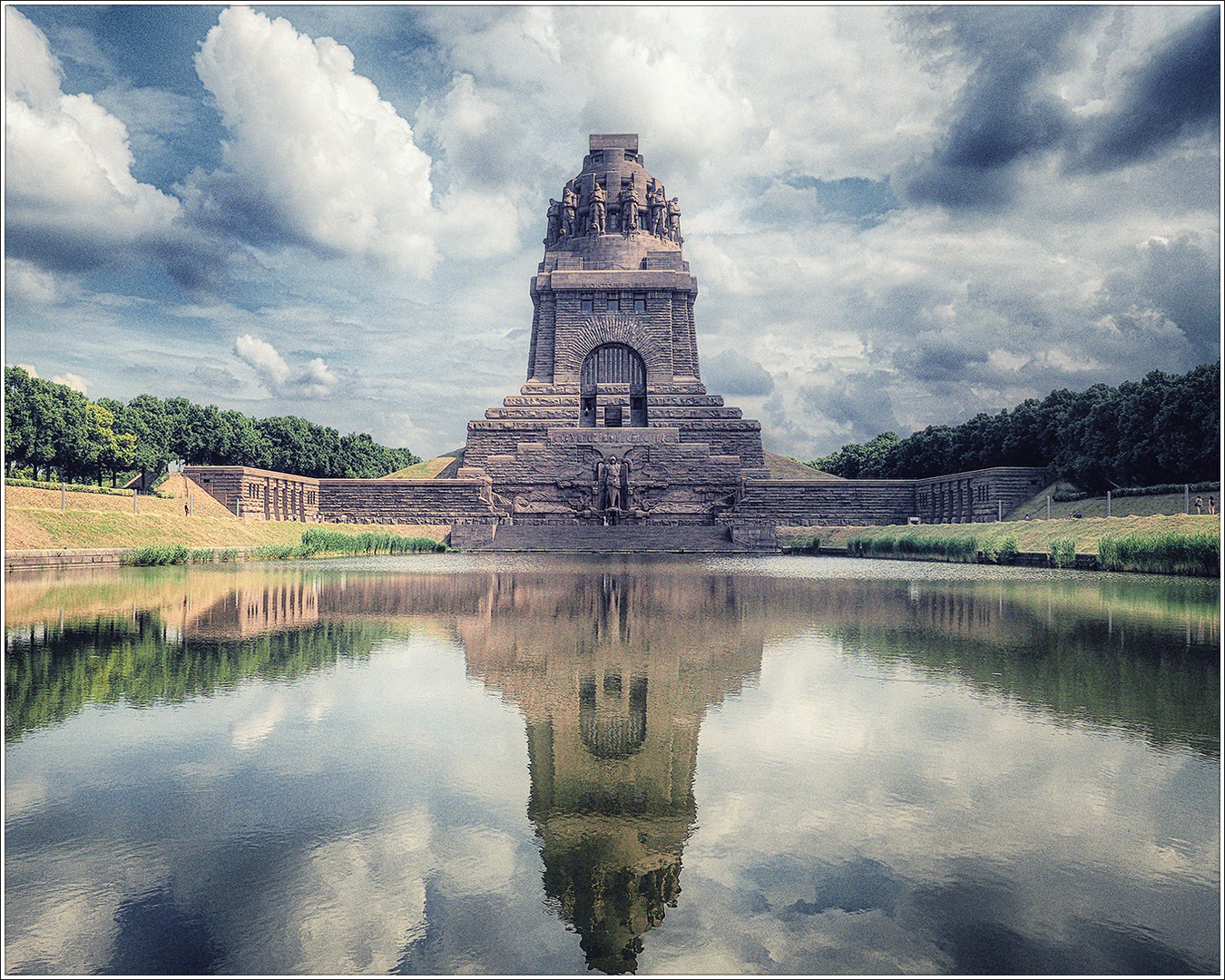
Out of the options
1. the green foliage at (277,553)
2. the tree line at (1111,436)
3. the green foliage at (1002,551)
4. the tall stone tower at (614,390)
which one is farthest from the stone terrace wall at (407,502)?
the tree line at (1111,436)

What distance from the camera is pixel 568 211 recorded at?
5503cm

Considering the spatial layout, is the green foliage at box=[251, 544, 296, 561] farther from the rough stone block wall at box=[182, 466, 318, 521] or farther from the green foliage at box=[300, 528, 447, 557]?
the rough stone block wall at box=[182, 466, 318, 521]

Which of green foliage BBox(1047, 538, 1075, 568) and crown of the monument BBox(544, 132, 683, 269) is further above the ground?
crown of the monument BBox(544, 132, 683, 269)

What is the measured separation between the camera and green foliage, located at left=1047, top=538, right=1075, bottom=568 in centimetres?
2145

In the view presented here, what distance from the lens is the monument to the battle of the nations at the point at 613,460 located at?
1613 inches

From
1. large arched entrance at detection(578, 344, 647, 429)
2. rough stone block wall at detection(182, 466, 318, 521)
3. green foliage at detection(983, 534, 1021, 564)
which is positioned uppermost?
large arched entrance at detection(578, 344, 647, 429)

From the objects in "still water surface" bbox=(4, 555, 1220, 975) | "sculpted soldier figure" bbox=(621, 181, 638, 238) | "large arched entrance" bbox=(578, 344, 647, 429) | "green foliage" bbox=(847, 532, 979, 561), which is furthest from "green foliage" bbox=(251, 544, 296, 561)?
"sculpted soldier figure" bbox=(621, 181, 638, 238)

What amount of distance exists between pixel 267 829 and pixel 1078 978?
9.38 feet

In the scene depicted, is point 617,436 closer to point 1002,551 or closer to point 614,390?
point 614,390

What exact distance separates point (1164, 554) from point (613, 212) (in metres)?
43.4

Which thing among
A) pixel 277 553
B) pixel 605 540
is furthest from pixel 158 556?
pixel 605 540

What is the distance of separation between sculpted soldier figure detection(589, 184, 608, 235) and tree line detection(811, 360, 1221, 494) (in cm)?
2625

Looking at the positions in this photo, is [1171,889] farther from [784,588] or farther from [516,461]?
[516,461]

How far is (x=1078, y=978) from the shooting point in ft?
7.59
